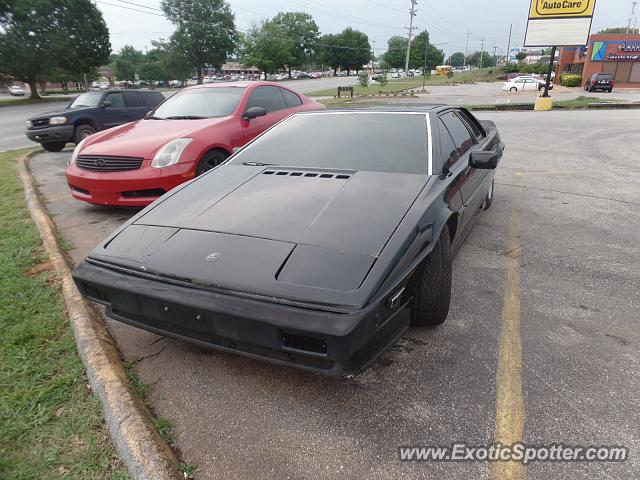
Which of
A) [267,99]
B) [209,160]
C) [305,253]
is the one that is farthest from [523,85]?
[305,253]

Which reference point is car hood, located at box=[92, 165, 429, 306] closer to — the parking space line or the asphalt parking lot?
the asphalt parking lot

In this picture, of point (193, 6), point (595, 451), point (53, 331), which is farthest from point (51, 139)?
point (193, 6)

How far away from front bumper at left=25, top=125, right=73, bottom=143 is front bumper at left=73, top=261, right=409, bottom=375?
946 centimetres

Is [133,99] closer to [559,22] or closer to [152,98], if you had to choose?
[152,98]

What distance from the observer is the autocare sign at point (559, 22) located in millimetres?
18583

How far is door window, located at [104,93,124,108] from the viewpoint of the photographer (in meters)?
10.6

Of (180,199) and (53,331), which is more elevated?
(180,199)

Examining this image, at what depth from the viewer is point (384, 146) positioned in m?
3.11

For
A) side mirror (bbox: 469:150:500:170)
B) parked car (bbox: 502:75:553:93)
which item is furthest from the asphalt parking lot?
parked car (bbox: 502:75:553:93)

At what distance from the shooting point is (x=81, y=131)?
10164 mm

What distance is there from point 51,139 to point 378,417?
1079 cm

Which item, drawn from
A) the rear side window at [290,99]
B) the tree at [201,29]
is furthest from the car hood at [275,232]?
the tree at [201,29]

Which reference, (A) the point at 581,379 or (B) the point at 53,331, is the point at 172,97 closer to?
(B) the point at 53,331

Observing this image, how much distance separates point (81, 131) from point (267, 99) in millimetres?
6323
